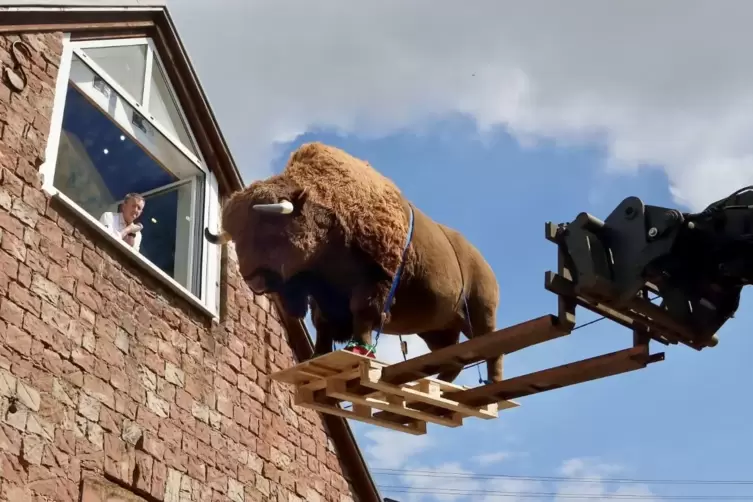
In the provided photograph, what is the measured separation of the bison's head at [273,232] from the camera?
4531 millimetres

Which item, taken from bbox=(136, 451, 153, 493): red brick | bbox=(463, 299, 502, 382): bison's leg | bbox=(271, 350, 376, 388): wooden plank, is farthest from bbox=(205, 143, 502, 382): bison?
bbox=(136, 451, 153, 493): red brick

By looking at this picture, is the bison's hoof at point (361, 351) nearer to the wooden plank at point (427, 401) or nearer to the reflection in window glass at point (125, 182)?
the wooden plank at point (427, 401)

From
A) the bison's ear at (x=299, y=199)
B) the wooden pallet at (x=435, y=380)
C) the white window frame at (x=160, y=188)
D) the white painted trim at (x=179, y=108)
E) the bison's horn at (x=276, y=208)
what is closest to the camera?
the wooden pallet at (x=435, y=380)

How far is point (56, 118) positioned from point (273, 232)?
2.73 metres

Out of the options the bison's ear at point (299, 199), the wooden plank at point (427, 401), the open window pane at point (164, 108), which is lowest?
the wooden plank at point (427, 401)

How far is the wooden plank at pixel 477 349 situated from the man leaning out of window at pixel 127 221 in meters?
2.90

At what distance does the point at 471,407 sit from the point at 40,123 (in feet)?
11.2

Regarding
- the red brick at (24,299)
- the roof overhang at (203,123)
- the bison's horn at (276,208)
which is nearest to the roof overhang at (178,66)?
the roof overhang at (203,123)

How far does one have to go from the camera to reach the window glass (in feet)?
22.7

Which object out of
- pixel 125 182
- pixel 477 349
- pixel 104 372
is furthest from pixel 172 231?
pixel 477 349

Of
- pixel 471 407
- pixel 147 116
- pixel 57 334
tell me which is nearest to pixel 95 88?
pixel 147 116

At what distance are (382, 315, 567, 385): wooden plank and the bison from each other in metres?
0.26

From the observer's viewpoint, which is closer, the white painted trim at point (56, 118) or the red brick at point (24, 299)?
the red brick at point (24, 299)

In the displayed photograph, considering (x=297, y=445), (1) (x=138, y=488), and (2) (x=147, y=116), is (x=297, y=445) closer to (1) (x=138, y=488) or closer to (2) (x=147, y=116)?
(1) (x=138, y=488)
